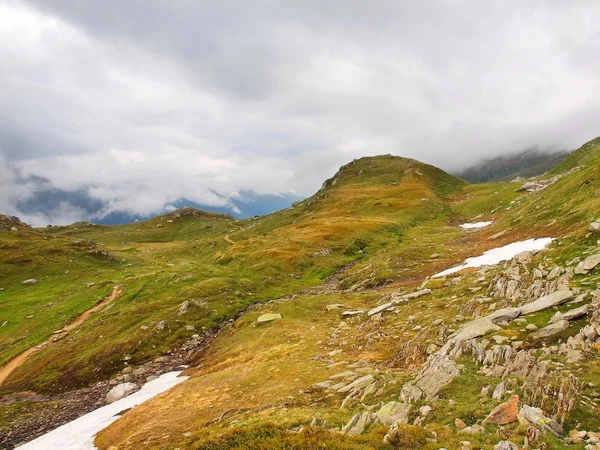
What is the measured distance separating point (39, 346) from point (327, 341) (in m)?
51.6

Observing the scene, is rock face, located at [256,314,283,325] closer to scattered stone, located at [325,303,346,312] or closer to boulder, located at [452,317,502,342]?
scattered stone, located at [325,303,346,312]

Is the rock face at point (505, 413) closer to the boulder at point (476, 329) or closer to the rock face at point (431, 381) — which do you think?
the rock face at point (431, 381)

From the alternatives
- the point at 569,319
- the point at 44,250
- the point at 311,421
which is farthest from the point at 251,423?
the point at 44,250

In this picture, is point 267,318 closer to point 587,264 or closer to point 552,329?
point 552,329

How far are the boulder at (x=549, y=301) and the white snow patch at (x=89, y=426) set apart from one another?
33471mm

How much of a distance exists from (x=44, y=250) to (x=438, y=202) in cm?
14788

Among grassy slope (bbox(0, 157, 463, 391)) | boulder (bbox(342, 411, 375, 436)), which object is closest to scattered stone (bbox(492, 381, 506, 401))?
boulder (bbox(342, 411, 375, 436))

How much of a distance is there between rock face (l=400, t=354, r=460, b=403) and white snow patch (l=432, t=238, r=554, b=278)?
31144 mm

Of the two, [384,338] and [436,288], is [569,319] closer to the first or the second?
[384,338]

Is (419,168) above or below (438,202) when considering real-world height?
above

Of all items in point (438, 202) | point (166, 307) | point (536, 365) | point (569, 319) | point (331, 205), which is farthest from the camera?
point (331, 205)

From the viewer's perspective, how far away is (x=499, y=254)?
5194 centimetres

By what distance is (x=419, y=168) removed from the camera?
19750 centimetres

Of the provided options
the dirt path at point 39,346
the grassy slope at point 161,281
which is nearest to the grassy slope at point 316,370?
the grassy slope at point 161,281
